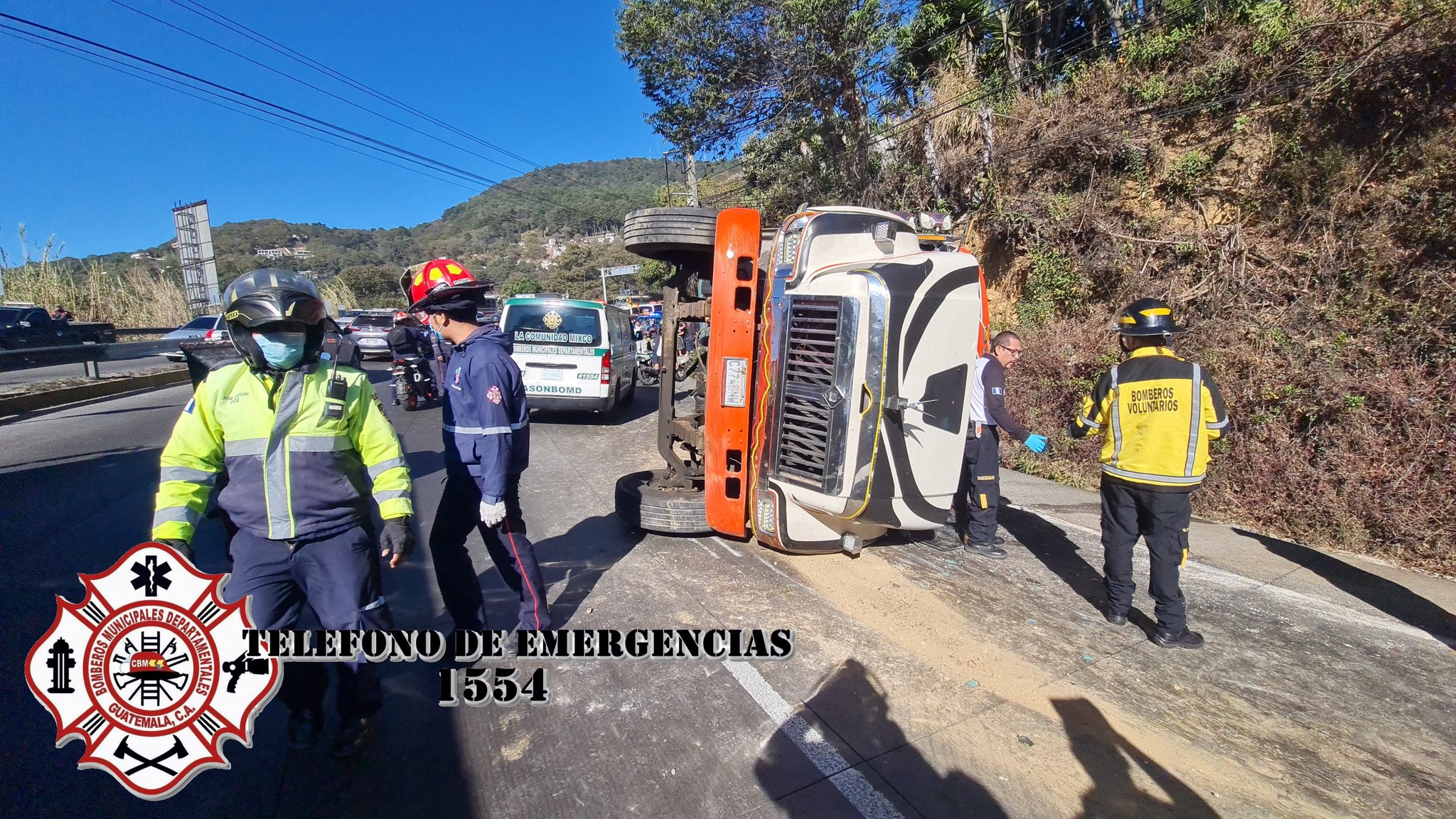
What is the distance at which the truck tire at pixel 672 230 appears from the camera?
14.7 ft

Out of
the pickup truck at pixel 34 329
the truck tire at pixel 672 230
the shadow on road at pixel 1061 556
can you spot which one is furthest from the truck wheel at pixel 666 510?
the pickup truck at pixel 34 329

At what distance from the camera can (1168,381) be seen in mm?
3498

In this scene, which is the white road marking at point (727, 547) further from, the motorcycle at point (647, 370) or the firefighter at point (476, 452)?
the motorcycle at point (647, 370)

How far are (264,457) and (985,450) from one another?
4424 mm

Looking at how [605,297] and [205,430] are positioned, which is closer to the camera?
[205,430]

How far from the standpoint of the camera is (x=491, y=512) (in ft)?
10.1

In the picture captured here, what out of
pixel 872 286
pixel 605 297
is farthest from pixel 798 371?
pixel 605 297

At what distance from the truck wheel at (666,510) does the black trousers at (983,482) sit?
6.22 ft

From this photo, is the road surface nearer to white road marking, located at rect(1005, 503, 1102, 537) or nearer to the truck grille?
the truck grille

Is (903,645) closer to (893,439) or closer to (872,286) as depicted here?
(893,439)

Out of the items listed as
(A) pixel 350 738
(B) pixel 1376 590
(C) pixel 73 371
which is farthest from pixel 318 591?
(C) pixel 73 371

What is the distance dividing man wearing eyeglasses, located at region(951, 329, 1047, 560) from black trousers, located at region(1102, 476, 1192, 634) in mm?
1087

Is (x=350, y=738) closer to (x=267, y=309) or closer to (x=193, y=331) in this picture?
(x=267, y=309)

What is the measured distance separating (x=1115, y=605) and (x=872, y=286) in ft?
7.78
